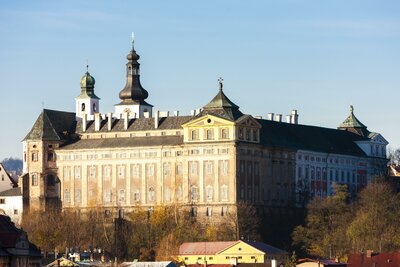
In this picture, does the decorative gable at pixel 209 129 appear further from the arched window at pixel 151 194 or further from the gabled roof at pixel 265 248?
the gabled roof at pixel 265 248

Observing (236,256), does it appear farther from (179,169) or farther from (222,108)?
(179,169)

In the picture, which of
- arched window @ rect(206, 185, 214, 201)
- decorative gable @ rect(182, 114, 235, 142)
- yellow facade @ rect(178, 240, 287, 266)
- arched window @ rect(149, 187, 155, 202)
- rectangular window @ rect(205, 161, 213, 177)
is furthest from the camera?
arched window @ rect(149, 187, 155, 202)

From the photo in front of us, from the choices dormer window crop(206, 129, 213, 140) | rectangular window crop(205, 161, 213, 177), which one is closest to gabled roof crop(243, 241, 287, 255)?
rectangular window crop(205, 161, 213, 177)

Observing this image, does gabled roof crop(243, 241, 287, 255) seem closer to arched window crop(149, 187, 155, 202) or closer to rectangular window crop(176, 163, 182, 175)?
rectangular window crop(176, 163, 182, 175)

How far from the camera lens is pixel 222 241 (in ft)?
596

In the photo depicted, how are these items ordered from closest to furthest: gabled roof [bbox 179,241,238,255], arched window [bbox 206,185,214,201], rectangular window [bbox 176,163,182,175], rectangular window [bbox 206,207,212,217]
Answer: gabled roof [bbox 179,241,238,255] < rectangular window [bbox 206,207,212,217] < arched window [bbox 206,185,214,201] < rectangular window [bbox 176,163,182,175]

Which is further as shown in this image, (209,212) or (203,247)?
(209,212)

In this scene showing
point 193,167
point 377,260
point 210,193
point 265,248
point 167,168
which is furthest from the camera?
point 167,168

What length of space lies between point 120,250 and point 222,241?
9564mm

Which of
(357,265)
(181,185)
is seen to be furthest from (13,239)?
(181,185)

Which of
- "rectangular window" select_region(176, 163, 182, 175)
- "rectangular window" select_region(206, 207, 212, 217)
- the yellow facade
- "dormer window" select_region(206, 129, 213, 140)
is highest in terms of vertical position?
"dormer window" select_region(206, 129, 213, 140)

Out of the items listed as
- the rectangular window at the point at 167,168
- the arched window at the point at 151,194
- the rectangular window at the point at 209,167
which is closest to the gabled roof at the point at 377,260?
the rectangular window at the point at 209,167

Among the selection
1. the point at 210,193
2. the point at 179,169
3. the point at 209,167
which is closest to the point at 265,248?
the point at 210,193

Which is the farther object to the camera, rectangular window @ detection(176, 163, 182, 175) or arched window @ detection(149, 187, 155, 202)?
arched window @ detection(149, 187, 155, 202)
